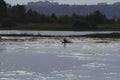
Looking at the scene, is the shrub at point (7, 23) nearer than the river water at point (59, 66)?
No

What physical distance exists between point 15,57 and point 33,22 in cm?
10751

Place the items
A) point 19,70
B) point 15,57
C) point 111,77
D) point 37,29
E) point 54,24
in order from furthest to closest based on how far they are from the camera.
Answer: point 54,24
point 37,29
point 15,57
point 19,70
point 111,77

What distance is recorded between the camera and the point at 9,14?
171m

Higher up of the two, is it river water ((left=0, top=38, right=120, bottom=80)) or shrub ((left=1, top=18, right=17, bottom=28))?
river water ((left=0, top=38, right=120, bottom=80))

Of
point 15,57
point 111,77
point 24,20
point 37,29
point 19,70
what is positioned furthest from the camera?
point 24,20

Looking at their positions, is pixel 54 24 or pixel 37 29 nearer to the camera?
pixel 37 29

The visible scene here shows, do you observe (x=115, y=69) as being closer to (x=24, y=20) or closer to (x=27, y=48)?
(x=27, y=48)

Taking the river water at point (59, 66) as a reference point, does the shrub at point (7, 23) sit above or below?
below

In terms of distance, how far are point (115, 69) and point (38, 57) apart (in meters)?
15.7

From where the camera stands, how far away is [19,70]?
46.8 meters

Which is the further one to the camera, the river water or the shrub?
the shrub

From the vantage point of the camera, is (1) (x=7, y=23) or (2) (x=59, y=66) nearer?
(2) (x=59, y=66)

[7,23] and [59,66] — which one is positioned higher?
[59,66]

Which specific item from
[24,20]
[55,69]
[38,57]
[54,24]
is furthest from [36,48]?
[24,20]
